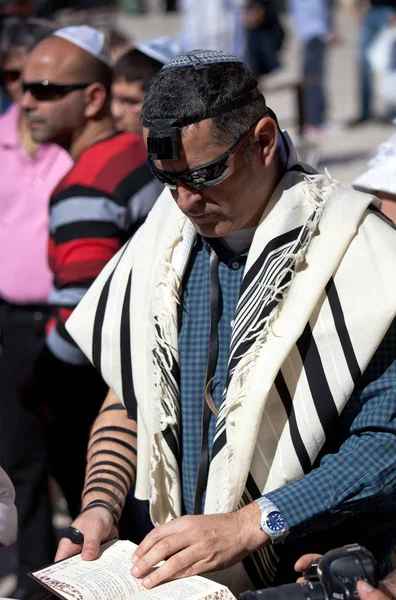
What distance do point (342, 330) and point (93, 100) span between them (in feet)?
6.54

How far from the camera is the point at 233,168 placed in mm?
2133

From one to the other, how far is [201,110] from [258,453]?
2.58 feet

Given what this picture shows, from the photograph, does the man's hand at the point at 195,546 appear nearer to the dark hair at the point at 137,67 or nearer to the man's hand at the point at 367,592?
the man's hand at the point at 367,592

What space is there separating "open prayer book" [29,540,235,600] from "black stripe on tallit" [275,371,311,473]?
1.23 feet

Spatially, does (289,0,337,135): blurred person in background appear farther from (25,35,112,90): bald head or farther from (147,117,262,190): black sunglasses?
(147,117,262,190): black sunglasses

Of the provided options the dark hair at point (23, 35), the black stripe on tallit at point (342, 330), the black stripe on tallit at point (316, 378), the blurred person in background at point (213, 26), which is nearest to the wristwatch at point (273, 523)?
the black stripe on tallit at point (316, 378)

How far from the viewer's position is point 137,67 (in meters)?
4.36

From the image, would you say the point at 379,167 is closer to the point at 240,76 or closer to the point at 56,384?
the point at 240,76

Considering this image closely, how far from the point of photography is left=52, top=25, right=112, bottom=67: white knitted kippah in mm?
3790

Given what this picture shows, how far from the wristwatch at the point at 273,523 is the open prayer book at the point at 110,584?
0.18 meters

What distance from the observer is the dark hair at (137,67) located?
4336 mm

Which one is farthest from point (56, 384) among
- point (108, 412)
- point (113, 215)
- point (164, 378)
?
point (164, 378)

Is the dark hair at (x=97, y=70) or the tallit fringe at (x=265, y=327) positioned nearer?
the tallit fringe at (x=265, y=327)

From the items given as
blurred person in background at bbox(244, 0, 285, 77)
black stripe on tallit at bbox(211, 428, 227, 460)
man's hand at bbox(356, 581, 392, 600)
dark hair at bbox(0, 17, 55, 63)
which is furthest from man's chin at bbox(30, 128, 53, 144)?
blurred person in background at bbox(244, 0, 285, 77)
